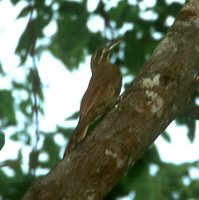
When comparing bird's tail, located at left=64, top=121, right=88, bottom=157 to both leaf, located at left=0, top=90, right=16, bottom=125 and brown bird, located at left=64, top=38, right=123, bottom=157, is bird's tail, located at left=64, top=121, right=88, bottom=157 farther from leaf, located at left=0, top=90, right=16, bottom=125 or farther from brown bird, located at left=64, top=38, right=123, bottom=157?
leaf, located at left=0, top=90, right=16, bottom=125

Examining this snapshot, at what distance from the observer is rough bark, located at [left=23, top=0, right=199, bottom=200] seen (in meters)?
3.06

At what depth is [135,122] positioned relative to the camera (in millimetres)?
3266

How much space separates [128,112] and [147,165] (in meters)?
1.89

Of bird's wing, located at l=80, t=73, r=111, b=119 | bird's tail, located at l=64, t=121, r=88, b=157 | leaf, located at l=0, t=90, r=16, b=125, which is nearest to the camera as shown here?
bird's tail, located at l=64, t=121, r=88, b=157

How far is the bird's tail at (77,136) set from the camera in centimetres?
348

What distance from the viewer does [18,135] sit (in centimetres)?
717

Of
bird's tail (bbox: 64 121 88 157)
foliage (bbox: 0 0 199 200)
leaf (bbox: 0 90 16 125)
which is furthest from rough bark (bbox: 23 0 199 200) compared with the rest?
leaf (bbox: 0 90 16 125)

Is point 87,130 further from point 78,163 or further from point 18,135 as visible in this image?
point 18,135

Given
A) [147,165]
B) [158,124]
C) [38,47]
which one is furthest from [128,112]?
[38,47]

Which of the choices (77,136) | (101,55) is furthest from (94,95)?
(101,55)

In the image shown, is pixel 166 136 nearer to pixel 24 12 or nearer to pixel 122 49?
pixel 122 49

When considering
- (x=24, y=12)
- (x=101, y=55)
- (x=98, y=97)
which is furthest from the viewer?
(x=101, y=55)

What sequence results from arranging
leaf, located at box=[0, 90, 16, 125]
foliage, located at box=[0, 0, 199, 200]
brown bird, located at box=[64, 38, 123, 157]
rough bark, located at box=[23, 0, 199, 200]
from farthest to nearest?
leaf, located at box=[0, 90, 16, 125]
foliage, located at box=[0, 0, 199, 200]
brown bird, located at box=[64, 38, 123, 157]
rough bark, located at box=[23, 0, 199, 200]

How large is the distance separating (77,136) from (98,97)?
1.78ft
